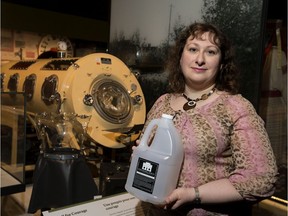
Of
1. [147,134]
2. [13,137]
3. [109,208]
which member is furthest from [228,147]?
[13,137]

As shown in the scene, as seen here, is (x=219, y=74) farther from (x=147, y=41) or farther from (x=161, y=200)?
(x=147, y=41)

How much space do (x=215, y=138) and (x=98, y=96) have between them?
1385mm

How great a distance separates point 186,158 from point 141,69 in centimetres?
192

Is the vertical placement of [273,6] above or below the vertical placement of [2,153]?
above

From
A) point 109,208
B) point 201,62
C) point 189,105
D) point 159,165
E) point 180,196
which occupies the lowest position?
point 109,208

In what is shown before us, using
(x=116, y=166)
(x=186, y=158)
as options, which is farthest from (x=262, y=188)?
(x=116, y=166)

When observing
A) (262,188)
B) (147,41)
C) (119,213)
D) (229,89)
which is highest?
(147,41)

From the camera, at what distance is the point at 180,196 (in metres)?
1.29

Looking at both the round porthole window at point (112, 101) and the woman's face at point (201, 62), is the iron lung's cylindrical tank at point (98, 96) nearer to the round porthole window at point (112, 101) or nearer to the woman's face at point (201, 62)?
the round porthole window at point (112, 101)

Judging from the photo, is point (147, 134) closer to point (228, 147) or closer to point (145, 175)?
point (145, 175)

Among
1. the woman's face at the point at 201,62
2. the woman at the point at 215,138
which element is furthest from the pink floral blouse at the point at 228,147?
the woman's face at the point at 201,62

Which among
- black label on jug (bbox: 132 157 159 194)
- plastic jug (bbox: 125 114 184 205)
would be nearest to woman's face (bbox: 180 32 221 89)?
plastic jug (bbox: 125 114 184 205)

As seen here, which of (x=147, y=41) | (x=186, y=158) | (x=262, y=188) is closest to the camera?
(x=262, y=188)

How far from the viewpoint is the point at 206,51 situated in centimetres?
145
